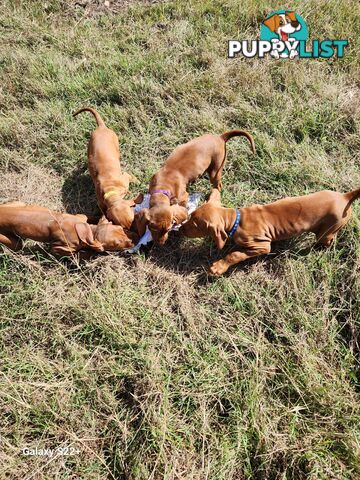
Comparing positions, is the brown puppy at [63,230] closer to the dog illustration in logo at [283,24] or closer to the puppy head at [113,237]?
the puppy head at [113,237]

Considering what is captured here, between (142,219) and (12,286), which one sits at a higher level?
(142,219)

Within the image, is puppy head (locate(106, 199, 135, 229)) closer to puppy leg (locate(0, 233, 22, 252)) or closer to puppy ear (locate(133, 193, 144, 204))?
puppy ear (locate(133, 193, 144, 204))

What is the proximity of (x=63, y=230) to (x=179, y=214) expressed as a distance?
116 cm

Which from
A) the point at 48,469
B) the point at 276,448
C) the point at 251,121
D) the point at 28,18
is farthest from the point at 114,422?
the point at 28,18

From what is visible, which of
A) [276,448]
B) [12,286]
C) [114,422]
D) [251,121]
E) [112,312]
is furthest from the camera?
[251,121]

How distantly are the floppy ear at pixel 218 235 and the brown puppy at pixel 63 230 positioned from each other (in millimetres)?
799

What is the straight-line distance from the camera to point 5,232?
393 cm

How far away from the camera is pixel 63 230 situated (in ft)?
12.4

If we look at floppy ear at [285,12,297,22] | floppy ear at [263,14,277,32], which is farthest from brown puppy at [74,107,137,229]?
floppy ear at [285,12,297,22]

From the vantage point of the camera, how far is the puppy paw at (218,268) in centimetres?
380

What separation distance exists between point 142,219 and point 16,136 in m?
2.34

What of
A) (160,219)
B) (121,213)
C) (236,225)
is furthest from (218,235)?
(121,213)

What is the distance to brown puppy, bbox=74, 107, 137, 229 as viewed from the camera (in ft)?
12.8

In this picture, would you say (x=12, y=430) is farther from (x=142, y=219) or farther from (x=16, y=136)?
(x=16, y=136)
